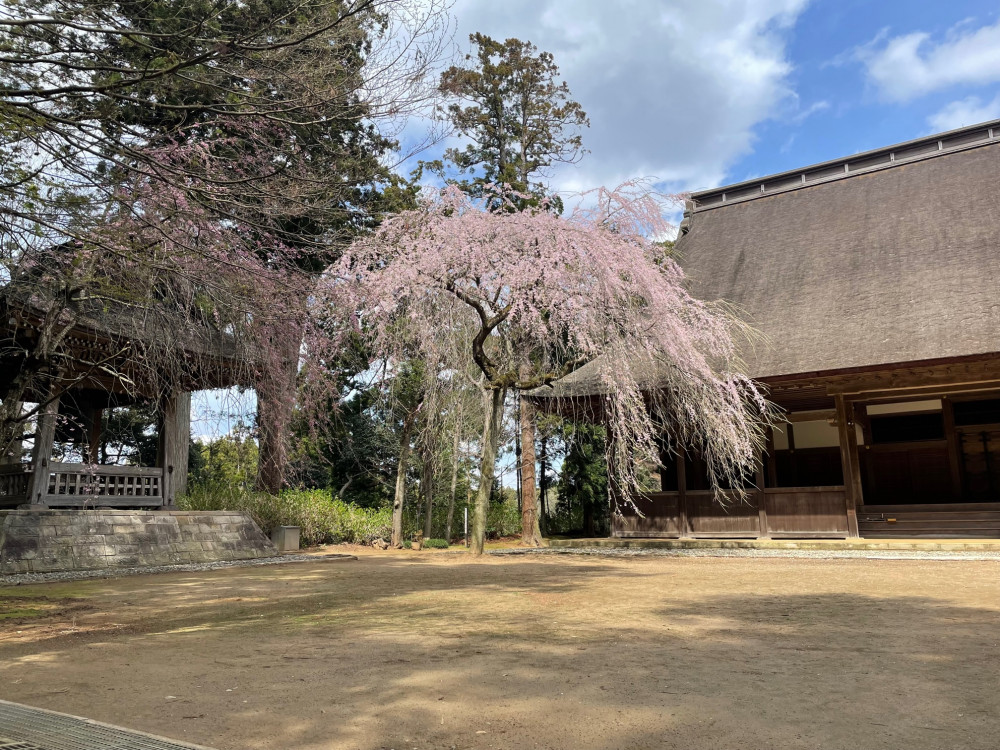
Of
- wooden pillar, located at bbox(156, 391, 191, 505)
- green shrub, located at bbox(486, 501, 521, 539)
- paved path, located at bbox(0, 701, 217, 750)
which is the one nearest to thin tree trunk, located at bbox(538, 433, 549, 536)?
green shrub, located at bbox(486, 501, 521, 539)

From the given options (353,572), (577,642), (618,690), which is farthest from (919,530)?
(618,690)

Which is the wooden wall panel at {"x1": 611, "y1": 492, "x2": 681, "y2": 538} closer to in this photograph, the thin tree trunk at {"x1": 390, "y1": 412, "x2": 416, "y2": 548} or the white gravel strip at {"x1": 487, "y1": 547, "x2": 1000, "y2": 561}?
the white gravel strip at {"x1": 487, "y1": 547, "x2": 1000, "y2": 561}

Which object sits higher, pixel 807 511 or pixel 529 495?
pixel 529 495

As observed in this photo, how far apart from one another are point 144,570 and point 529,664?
862 centimetres

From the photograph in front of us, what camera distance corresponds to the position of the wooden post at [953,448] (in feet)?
43.1

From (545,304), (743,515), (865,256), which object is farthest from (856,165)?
(545,304)

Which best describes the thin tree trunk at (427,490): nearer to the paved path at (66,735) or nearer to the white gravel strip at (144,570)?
the white gravel strip at (144,570)

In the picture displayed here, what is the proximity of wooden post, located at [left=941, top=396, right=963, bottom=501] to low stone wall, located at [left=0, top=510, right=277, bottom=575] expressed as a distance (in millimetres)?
13000

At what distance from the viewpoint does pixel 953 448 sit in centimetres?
1320

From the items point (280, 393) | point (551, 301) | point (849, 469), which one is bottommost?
point (849, 469)

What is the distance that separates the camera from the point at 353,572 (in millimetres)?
9859

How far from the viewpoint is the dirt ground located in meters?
2.75

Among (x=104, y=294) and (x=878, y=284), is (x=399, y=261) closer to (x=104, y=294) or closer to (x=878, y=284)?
(x=104, y=294)

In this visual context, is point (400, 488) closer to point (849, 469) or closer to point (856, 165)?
point (849, 469)
